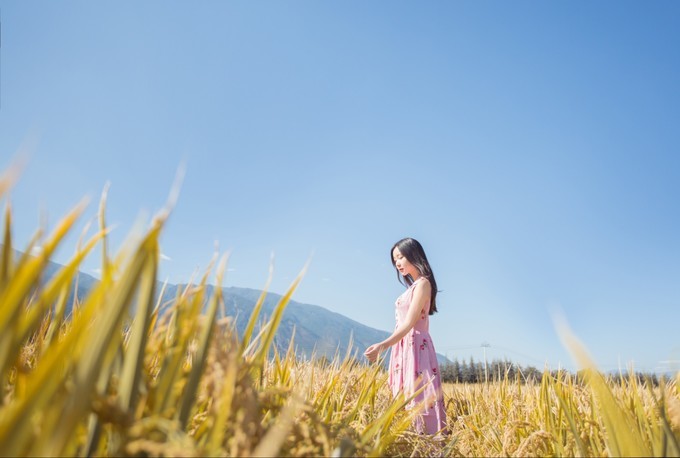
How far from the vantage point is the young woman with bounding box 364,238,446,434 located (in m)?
3.16

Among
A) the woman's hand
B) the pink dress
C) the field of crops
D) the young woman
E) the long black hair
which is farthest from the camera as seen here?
the long black hair

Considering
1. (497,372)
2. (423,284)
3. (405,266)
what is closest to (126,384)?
(423,284)

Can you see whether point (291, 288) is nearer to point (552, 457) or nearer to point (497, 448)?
point (552, 457)

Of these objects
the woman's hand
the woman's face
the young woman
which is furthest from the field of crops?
the woman's face

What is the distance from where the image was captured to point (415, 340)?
3496mm

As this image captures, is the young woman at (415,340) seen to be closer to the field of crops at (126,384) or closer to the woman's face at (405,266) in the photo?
the woman's face at (405,266)

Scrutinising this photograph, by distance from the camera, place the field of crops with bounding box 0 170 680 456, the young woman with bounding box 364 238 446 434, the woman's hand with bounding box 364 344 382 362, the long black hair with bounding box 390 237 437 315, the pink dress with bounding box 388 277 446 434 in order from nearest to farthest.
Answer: the field of crops with bounding box 0 170 680 456 < the woman's hand with bounding box 364 344 382 362 < the young woman with bounding box 364 238 446 434 < the pink dress with bounding box 388 277 446 434 < the long black hair with bounding box 390 237 437 315

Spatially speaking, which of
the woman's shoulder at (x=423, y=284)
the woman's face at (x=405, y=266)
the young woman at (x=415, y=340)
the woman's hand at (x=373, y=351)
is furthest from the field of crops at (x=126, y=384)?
the woman's face at (x=405, y=266)

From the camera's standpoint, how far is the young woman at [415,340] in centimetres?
316

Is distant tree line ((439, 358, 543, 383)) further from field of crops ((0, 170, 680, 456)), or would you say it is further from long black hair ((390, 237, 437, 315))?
field of crops ((0, 170, 680, 456))

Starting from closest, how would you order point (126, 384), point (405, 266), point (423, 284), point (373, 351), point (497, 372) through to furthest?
point (126, 384)
point (373, 351)
point (423, 284)
point (405, 266)
point (497, 372)

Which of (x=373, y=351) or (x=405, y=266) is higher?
(x=405, y=266)

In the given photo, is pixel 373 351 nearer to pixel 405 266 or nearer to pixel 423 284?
pixel 423 284

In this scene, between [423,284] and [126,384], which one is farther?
[423,284]
